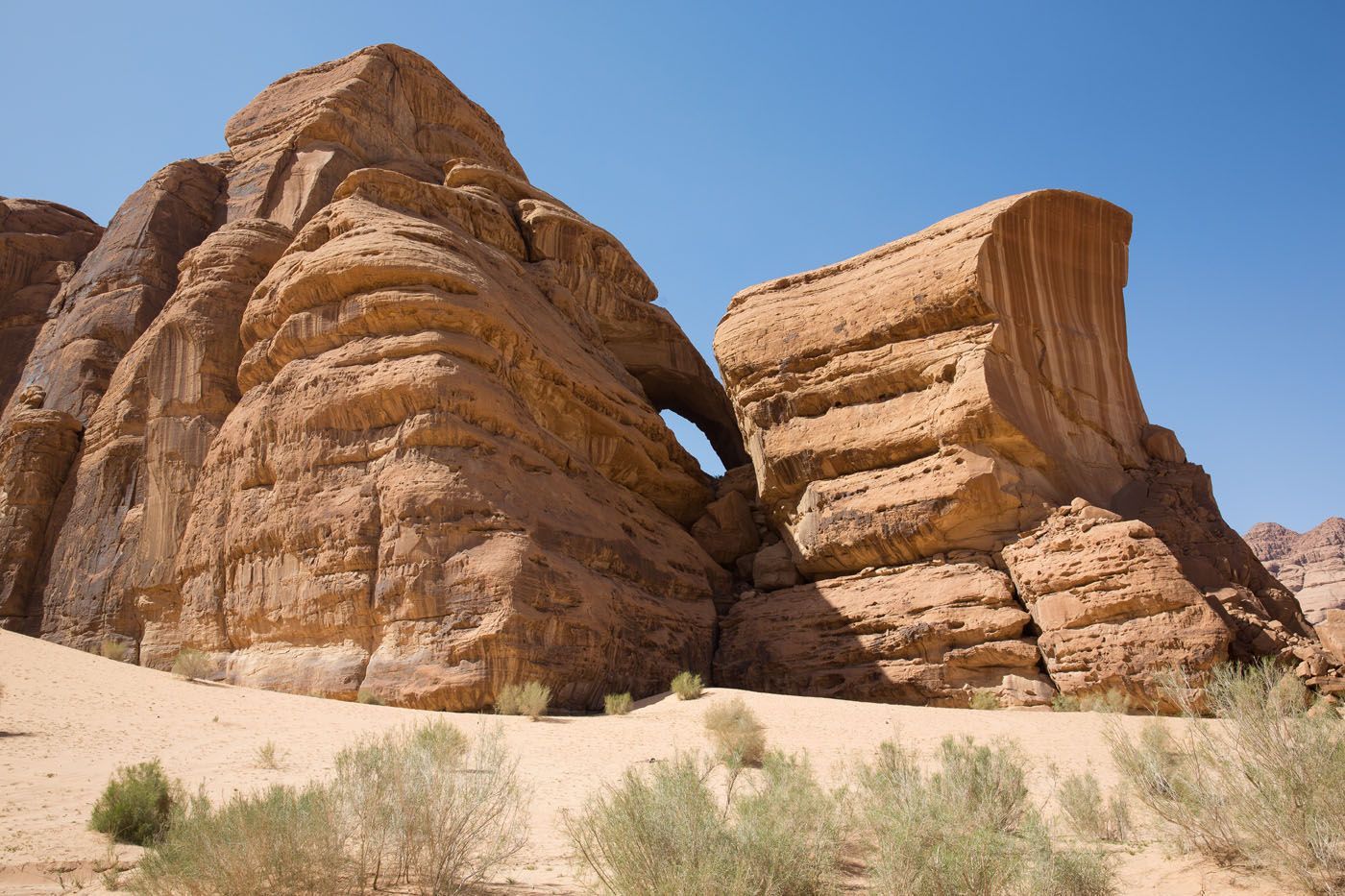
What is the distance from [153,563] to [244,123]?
1586 centimetres

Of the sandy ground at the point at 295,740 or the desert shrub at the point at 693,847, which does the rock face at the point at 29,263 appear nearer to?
the sandy ground at the point at 295,740

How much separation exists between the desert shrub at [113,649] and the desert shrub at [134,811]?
1232 centimetres

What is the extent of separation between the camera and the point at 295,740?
1132 centimetres

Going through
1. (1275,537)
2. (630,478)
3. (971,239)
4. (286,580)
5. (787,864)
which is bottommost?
(787,864)

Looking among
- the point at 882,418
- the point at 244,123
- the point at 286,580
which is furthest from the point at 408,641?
the point at 244,123

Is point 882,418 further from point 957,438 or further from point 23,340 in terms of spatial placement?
point 23,340

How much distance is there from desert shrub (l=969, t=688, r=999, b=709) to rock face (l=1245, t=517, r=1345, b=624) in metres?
43.5

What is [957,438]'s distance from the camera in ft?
59.8

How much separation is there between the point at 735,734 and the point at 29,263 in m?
31.6

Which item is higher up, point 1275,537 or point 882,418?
point 1275,537

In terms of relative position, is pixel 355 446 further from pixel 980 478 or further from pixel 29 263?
pixel 29 263

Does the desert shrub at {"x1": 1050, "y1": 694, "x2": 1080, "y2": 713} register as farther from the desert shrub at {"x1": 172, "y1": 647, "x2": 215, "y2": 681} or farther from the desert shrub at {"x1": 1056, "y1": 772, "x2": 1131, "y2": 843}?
the desert shrub at {"x1": 172, "y1": 647, "x2": 215, "y2": 681}

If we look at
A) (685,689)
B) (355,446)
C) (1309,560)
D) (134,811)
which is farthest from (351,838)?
(1309,560)

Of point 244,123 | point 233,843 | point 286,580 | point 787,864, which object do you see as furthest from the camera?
point 244,123
